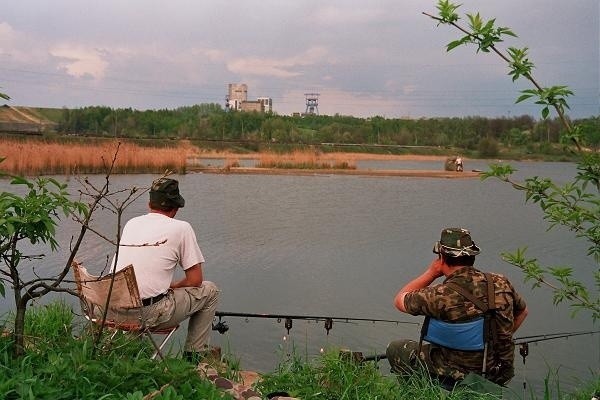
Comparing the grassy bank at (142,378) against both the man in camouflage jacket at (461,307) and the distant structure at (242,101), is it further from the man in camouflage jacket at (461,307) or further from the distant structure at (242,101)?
the distant structure at (242,101)

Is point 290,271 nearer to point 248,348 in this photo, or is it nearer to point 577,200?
point 248,348

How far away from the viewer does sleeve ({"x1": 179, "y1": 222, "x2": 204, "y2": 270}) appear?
3.91m

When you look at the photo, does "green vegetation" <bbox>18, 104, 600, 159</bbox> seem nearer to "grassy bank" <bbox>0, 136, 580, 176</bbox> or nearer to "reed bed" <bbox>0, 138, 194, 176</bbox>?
"grassy bank" <bbox>0, 136, 580, 176</bbox>

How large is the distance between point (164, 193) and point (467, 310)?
1811mm

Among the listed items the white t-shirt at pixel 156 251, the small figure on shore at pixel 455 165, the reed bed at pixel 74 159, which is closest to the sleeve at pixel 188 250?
the white t-shirt at pixel 156 251

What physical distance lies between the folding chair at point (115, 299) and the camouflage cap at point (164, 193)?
641 mm

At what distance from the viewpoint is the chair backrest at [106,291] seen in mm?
3406

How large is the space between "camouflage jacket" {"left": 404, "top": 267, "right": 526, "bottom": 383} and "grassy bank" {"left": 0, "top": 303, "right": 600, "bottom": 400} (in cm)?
A: 18

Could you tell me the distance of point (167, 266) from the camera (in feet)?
12.6

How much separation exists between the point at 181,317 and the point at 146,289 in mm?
285

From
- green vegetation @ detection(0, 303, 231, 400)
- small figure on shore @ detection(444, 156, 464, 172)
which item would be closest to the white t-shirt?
green vegetation @ detection(0, 303, 231, 400)

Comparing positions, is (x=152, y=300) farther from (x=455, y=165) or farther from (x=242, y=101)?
(x=242, y=101)

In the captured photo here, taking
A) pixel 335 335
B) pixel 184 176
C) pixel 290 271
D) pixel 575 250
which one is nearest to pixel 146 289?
pixel 335 335

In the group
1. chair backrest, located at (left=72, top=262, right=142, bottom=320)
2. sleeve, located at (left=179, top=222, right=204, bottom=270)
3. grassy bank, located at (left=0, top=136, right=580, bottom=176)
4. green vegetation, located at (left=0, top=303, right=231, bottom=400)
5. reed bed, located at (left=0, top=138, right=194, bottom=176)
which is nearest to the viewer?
green vegetation, located at (left=0, top=303, right=231, bottom=400)
